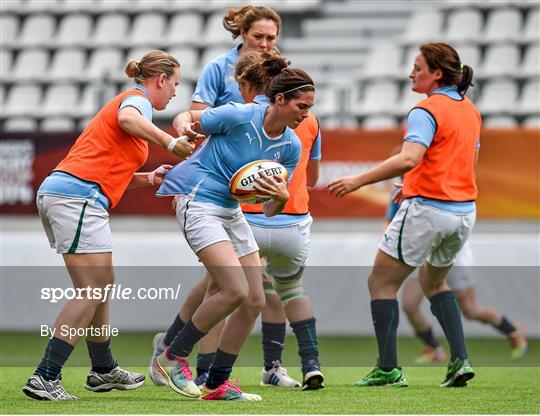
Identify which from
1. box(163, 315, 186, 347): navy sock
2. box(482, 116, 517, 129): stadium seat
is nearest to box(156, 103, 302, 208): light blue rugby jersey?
box(163, 315, 186, 347): navy sock

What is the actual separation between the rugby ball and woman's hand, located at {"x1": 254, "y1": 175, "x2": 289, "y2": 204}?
2 cm

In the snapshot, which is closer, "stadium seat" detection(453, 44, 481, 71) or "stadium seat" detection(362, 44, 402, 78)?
"stadium seat" detection(453, 44, 481, 71)

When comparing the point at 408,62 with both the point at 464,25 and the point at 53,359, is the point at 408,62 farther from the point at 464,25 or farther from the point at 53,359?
the point at 53,359

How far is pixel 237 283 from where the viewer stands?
5.61m

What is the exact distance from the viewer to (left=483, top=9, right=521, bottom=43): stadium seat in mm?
14633

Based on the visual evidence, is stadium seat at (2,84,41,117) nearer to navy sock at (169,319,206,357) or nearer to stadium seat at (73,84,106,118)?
stadium seat at (73,84,106,118)

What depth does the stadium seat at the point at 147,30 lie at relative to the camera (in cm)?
1612

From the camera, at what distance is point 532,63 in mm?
14211

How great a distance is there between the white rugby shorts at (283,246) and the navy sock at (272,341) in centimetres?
53

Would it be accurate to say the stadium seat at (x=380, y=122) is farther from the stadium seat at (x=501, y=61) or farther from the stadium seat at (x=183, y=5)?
the stadium seat at (x=183, y=5)

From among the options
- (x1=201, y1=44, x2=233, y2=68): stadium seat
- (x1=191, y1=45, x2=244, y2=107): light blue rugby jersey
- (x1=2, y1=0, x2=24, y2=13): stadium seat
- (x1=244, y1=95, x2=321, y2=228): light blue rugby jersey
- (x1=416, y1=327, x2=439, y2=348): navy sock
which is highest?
(x1=2, y1=0, x2=24, y2=13): stadium seat

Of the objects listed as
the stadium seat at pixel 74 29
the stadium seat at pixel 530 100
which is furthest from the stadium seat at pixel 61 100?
the stadium seat at pixel 530 100

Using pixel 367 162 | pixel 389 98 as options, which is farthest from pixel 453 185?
pixel 389 98

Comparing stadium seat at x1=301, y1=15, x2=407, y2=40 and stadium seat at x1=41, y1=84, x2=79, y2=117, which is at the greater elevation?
stadium seat at x1=301, y1=15, x2=407, y2=40
